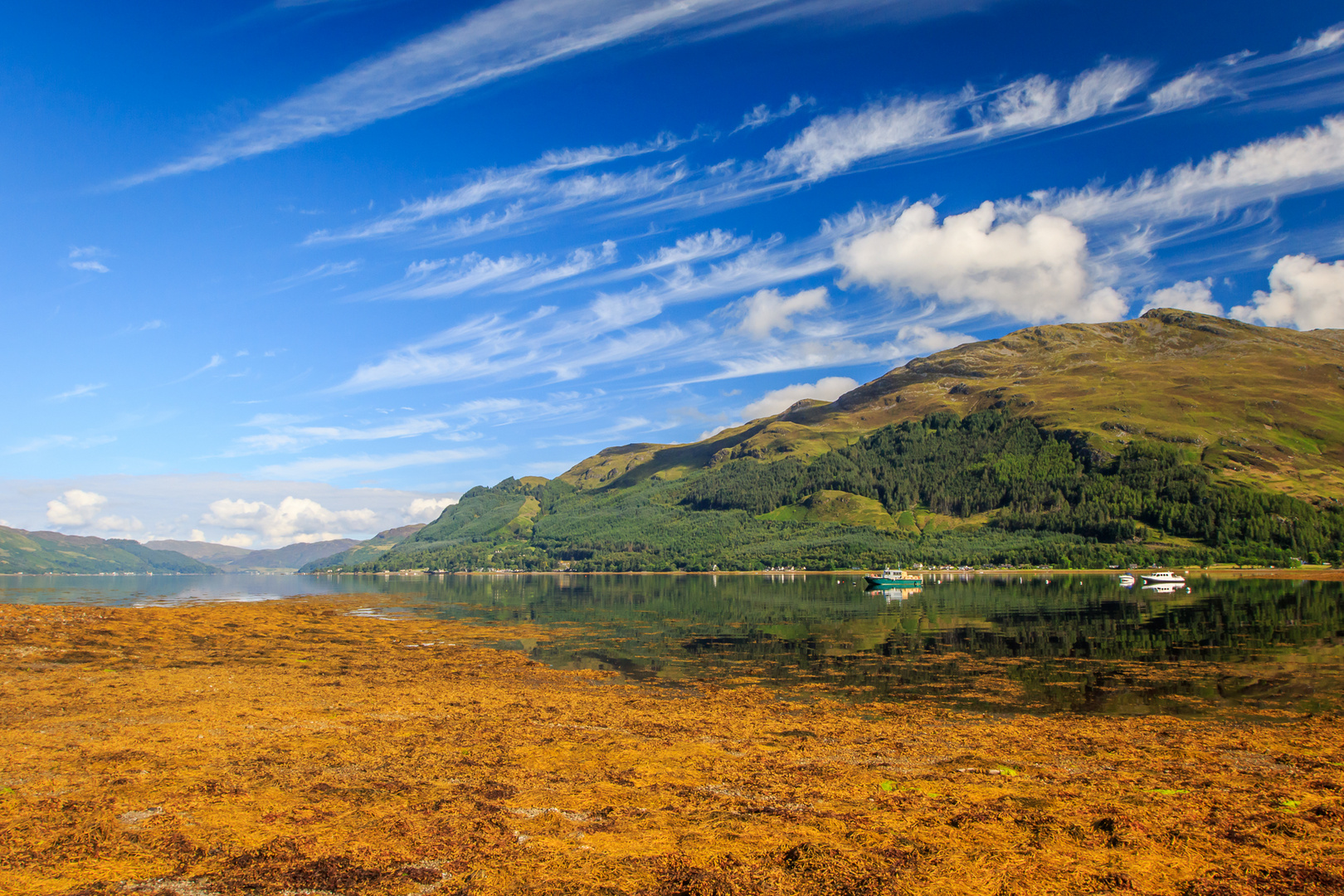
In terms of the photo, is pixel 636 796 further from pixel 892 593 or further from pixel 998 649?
pixel 892 593

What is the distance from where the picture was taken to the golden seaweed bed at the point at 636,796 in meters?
12.2

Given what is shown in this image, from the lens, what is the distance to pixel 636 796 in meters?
16.4

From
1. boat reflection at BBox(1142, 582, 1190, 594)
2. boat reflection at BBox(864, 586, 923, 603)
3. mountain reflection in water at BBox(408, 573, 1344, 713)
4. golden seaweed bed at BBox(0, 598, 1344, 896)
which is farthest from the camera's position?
boat reflection at BBox(1142, 582, 1190, 594)

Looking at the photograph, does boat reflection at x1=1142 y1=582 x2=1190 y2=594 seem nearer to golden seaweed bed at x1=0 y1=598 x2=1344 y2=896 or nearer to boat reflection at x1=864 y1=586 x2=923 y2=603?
boat reflection at x1=864 y1=586 x2=923 y2=603

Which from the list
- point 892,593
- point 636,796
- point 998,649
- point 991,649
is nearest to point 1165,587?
point 892,593

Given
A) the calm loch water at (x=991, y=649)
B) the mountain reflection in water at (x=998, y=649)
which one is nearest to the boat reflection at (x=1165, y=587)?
the calm loch water at (x=991, y=649)

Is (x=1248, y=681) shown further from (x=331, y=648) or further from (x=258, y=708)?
(x=331, y=648)

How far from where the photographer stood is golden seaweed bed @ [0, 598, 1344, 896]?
1218cm

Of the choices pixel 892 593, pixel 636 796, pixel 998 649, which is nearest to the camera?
pixel 636 796

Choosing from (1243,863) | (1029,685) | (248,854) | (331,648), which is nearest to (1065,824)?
(1243,863)

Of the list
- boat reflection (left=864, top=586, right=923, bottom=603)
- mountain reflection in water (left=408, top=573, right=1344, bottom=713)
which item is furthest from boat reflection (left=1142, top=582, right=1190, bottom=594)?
boat reflection (left=864, top=586, right=923, bottom=603)

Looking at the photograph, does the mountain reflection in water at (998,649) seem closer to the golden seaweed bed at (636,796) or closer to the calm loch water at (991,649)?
the calm loch water at (991,649)

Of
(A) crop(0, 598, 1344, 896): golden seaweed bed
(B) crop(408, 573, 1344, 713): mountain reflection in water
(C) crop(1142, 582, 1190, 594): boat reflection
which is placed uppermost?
(A) crop(0, 598, 1344, 896): golden seaweed bed

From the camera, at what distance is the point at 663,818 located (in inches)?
586
